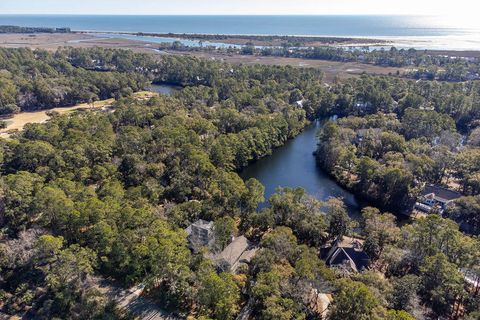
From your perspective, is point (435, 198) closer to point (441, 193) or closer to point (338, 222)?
point (441, 193)

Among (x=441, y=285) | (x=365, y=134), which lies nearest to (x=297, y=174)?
(x=365, y=134)

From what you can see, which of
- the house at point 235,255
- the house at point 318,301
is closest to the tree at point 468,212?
the house at point 318,301

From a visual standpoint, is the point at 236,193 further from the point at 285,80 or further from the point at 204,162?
the point at 285,80

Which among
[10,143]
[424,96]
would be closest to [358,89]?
[424,96]

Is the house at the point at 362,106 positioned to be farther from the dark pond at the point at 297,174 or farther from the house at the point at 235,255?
the house at the point at 235,255

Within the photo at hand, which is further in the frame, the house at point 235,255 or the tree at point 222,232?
the tree at point 222,232
